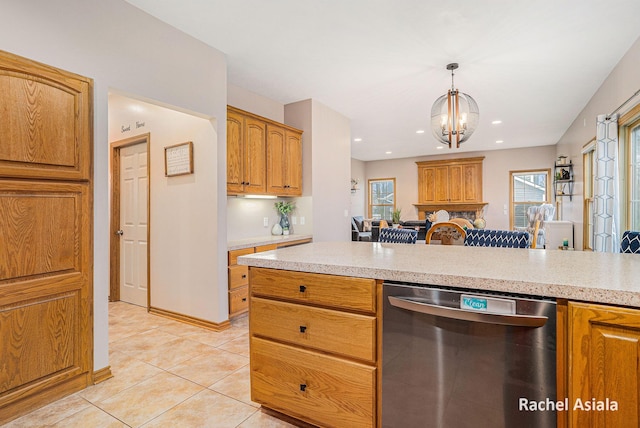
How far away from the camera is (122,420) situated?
181 cm

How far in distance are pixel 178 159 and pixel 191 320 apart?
5.44 ft

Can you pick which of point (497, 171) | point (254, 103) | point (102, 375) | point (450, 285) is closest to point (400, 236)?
point (450, 285)

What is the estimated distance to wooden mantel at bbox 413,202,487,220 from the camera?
29.2ft

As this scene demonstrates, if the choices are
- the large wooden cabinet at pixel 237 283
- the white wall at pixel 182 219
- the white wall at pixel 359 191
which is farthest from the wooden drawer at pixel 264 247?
the white wall at pixel 359 191

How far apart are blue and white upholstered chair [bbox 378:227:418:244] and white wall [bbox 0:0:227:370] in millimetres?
2010

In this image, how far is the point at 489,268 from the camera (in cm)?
136

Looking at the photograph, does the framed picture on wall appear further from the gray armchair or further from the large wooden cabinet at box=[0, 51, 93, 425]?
the gray armchair

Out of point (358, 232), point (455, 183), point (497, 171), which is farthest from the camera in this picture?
point (455, 183)

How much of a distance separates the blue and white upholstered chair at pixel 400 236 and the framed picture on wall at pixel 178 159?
202 cm

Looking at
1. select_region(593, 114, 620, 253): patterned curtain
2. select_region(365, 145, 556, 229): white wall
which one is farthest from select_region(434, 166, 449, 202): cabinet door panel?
select_region(593, 114, 620, 253): patterned curtain

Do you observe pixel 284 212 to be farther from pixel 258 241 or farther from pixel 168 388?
pixel 168 388

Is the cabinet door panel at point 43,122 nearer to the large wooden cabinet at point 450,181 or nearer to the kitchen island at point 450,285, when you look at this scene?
the kitchen island at point 450,285

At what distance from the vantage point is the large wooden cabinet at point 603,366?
39.1 inches

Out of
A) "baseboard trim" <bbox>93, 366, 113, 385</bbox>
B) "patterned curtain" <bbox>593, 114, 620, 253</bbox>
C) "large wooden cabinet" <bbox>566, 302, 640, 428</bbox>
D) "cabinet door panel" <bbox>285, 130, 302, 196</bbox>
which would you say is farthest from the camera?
"cabinet door panel" <bbox>285, 130, 302, 196</bbox>
